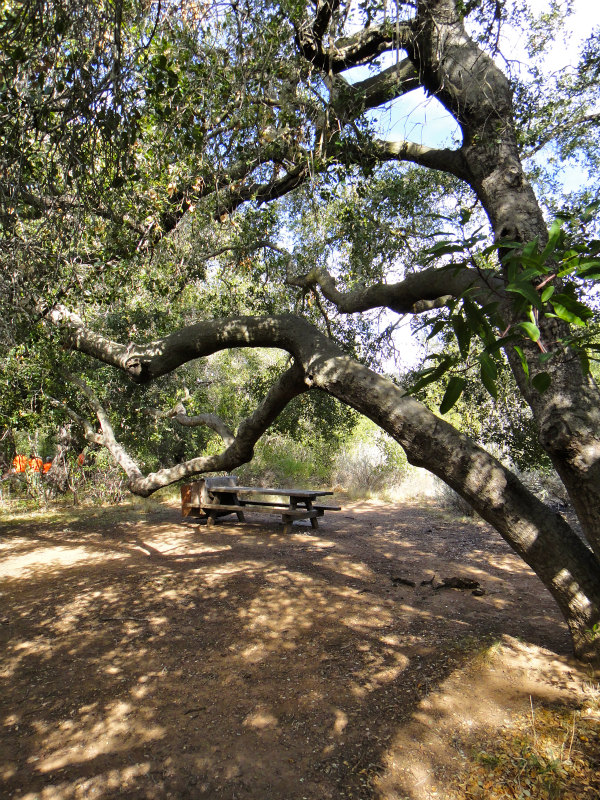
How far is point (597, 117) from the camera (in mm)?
5277

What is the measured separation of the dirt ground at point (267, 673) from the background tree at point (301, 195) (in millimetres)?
983

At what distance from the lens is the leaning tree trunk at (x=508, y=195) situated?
3.11 m

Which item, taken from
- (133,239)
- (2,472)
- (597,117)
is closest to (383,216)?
(597,117)

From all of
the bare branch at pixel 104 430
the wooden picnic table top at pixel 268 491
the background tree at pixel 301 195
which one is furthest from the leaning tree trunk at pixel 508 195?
the wooden picnic table top at pixel 268 491

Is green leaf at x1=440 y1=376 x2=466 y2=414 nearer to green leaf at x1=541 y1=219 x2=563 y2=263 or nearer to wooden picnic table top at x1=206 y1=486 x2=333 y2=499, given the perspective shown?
green leaf at x1=541 y1=219 x2=563 y2=263

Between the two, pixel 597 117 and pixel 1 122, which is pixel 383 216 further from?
pixel 1 122

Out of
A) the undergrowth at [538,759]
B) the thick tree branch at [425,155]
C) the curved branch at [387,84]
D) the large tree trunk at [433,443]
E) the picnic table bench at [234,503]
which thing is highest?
the curved branch at [387,84]

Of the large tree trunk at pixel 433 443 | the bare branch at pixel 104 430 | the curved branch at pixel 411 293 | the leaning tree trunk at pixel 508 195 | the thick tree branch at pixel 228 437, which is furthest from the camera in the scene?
the bare branch at pixel 104 430

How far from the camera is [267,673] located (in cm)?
362

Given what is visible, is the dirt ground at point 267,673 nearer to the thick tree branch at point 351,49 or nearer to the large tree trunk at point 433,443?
the large tree trunk at point 433,443

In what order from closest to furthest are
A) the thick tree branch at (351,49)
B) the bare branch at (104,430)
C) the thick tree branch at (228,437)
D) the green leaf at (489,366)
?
1. the green leaf at (489,366)
2. the thick tree branch at (351,49)
3. the thick tree branch at (228,437)
4. the bare branch at (104,430)

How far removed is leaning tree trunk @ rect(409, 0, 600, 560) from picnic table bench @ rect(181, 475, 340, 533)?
614 cm

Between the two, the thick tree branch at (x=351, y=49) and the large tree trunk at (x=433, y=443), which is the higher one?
the thick tree branch at (x=351, y=49)

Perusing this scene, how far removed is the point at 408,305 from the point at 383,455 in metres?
9.63
